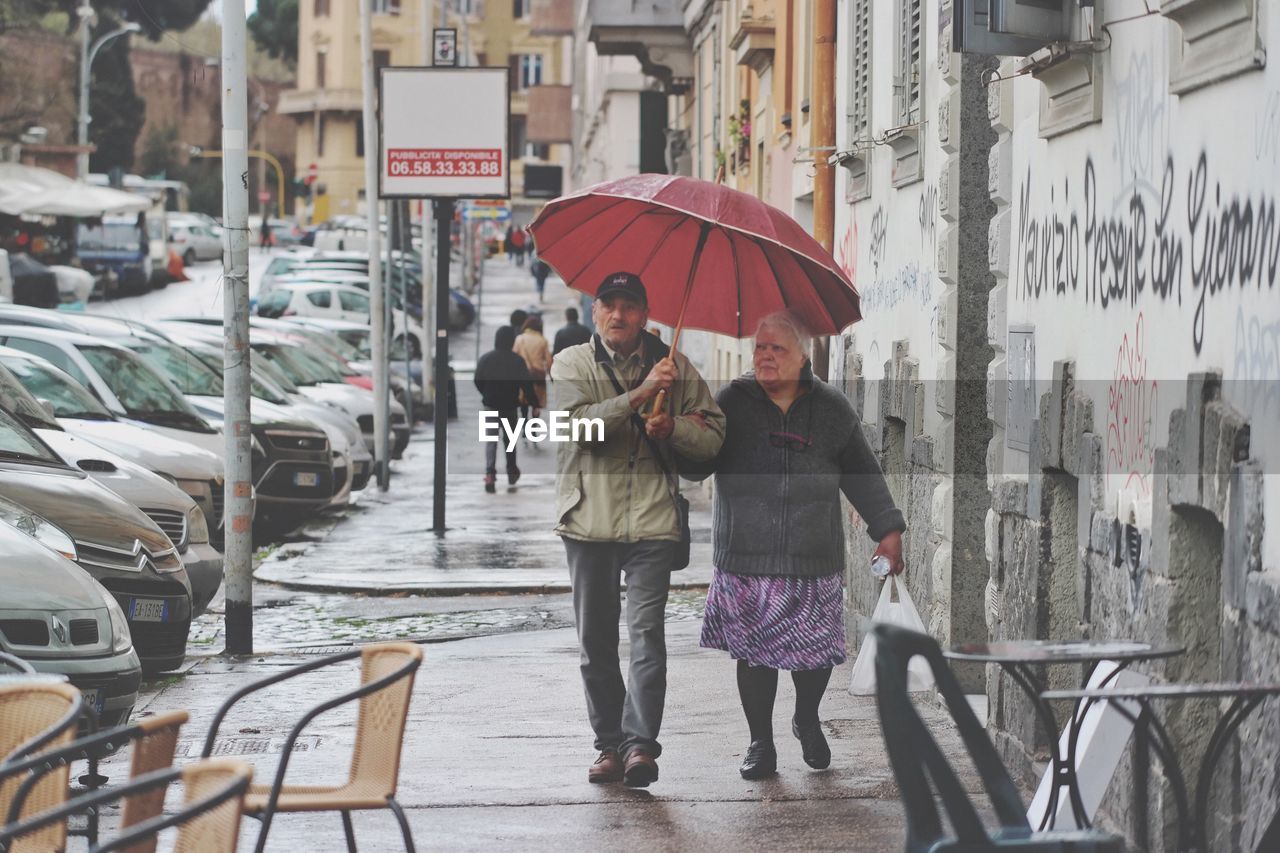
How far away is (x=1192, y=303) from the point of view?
6.36m

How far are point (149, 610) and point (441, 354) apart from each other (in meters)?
8.74

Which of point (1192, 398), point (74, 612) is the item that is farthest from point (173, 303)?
point (1192, 398)

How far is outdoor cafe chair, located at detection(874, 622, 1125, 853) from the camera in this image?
14.0 feet

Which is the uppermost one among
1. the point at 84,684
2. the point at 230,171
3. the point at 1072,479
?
the point at 230,171

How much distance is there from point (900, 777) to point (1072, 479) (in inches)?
154

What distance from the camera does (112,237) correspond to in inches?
2232

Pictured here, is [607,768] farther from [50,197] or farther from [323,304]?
[50,197]

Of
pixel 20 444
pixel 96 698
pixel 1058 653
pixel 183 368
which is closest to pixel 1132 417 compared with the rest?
pixel 1058 653

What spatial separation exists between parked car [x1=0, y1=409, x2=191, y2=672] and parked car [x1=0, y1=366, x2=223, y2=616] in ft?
5.22

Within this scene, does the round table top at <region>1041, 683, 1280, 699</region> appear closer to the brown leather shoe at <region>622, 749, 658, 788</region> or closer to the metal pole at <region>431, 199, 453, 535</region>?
the brown leather shoe at <region>622, 749, 658, 788</region>

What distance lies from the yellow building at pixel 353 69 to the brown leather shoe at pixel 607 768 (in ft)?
296

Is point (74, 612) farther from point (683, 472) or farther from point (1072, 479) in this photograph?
point (1072, 479)

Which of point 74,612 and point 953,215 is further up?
point 953,215

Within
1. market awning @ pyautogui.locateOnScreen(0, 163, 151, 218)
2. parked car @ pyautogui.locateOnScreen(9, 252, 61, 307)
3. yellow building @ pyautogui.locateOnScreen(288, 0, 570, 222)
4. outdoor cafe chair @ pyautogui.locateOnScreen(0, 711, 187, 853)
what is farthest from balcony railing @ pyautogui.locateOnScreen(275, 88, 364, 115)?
outdoor cafe chair @ pyautogui.locateOnScreen(0, 711, 187, 853)
